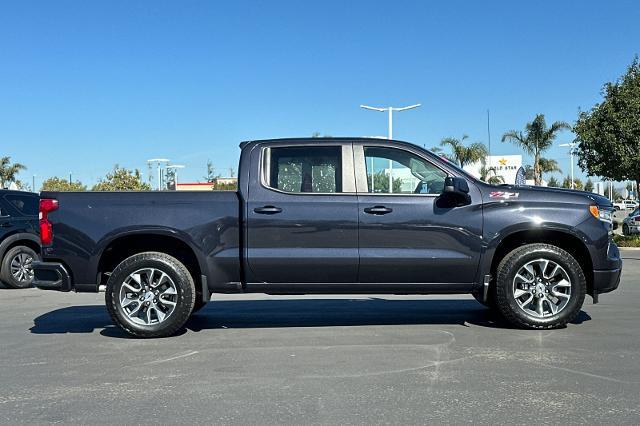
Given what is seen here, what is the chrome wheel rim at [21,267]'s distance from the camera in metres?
11.1

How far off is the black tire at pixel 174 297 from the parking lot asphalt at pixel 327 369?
0.16 metres

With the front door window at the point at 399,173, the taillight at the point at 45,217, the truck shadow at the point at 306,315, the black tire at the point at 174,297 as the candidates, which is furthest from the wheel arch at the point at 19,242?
the front door window at the point at 399,173

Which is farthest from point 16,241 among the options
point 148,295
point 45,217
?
point 148,295

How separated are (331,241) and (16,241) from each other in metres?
7.52

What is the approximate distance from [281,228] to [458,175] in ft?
6.42

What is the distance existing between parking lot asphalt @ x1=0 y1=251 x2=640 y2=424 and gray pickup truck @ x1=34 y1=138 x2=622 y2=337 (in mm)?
484

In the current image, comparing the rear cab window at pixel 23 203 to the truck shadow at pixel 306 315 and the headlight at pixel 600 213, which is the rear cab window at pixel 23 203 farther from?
the headlight at pixel 600 213

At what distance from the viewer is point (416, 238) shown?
621 centimetres

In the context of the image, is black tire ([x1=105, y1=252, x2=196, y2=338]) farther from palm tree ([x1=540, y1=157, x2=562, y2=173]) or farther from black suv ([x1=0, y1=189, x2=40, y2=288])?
palm tree ([x1=540, y1=157, x2=562, y2=173])

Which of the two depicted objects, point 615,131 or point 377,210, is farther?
point 615,131

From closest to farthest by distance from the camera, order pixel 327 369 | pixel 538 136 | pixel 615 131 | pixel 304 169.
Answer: pixel 327 369, pixel 304 169, pixel 615 131, pixel 538 136

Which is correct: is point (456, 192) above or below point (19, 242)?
above

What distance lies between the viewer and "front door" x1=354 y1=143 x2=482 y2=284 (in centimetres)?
620

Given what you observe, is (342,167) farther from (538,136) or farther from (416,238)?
(538,136)
